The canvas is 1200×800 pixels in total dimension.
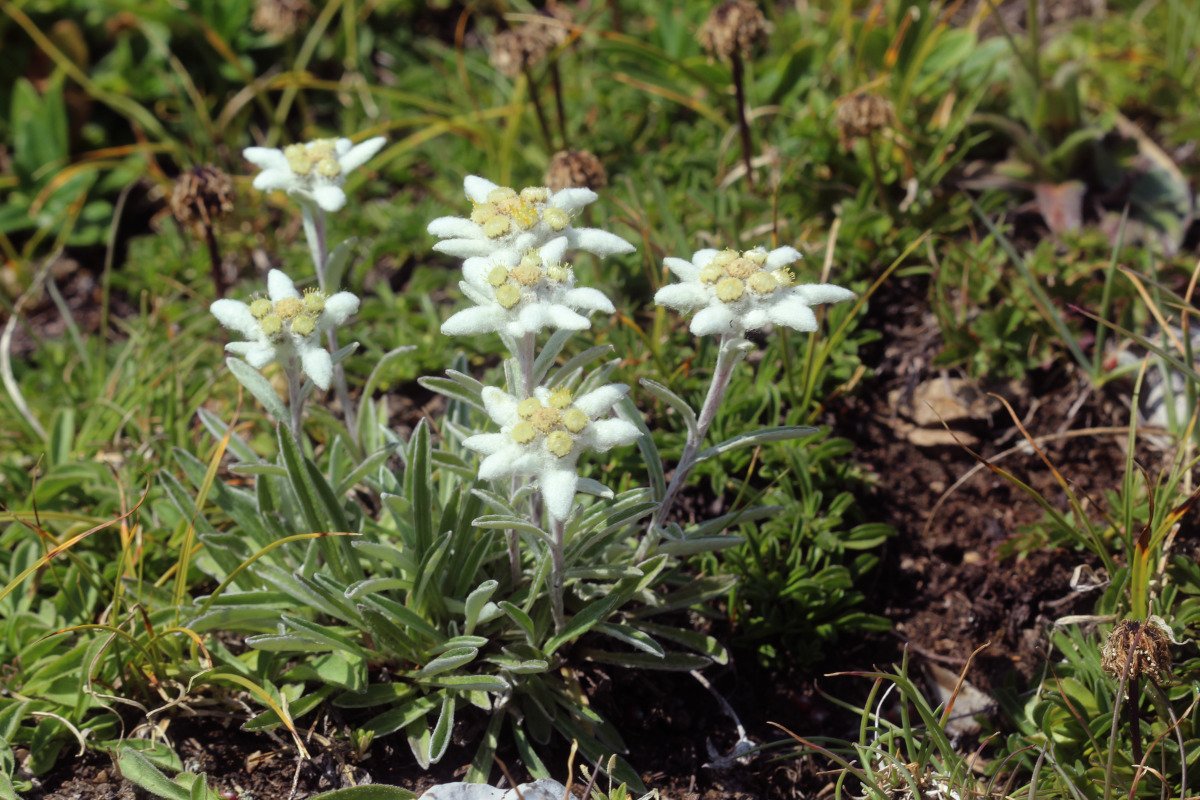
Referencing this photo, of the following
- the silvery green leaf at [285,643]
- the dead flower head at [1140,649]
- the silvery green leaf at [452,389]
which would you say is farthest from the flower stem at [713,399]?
the dead flower head at [1140,649]

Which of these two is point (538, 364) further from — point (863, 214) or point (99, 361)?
point (99, 361)

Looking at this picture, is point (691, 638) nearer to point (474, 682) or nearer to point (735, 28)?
point (474, 682)

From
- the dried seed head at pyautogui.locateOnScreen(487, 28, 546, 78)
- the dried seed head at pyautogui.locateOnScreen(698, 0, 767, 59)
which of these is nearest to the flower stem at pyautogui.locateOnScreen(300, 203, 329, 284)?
the dried seed head at pyautogui.locateOnScreen(487, 28, 546, 78)

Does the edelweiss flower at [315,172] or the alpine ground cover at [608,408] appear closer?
the alpine ground cover at [608,408]

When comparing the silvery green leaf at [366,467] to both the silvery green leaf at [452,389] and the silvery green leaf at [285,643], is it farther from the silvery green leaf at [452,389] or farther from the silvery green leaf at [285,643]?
the silvery green leaf at [285,643]

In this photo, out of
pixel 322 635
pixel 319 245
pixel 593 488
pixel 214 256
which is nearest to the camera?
pixel 593 488

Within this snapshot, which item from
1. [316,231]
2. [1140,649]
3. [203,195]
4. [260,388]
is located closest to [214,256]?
[203,195]

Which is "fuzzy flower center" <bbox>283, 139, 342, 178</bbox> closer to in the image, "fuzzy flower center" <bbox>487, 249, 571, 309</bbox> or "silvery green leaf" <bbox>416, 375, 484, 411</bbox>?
"silvery green leaf" <bbox>416, 375, 484, 411</bbox>

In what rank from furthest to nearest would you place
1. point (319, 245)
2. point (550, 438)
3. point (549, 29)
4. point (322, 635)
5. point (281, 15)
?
point (549, 29) < point (281, 15) < point (319, 245) < point (322, 635) < point (550, 438)
